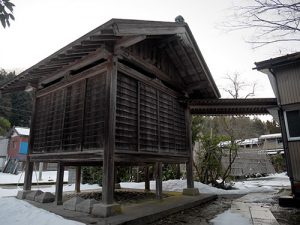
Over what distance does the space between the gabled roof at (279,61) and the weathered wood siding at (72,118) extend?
707cm

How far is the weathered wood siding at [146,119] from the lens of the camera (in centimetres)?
693

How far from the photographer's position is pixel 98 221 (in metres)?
5.21

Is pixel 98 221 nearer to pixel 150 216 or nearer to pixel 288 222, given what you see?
pixel 150 216

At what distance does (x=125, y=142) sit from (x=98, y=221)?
7.50 ft

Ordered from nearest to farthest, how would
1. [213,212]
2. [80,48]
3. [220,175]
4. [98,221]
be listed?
1. [98,221]
2. [80,48]
3. [213,212]
4. [220,175]

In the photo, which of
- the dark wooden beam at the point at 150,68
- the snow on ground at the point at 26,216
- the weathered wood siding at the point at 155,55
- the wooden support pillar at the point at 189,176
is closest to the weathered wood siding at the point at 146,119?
the dark wooden beam at the point at 150,68

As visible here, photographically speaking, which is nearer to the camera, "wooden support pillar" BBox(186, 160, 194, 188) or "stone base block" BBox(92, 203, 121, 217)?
"stone base block" BBox(92, 203, 121, 217)

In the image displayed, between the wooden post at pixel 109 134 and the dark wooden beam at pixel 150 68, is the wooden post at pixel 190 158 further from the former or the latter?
the wooden post at pixel 109 134

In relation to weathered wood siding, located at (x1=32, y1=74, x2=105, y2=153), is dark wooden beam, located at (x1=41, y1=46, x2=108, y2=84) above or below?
above

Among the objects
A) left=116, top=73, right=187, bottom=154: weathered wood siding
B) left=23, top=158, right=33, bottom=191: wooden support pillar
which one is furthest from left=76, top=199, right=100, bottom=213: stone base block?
left=23, top=158, right=33, bottom=191: wooden support pillar

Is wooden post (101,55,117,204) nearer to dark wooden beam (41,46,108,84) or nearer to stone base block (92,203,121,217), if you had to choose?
stone base block (92,203,121,217)

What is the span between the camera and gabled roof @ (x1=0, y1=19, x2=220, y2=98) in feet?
19.0

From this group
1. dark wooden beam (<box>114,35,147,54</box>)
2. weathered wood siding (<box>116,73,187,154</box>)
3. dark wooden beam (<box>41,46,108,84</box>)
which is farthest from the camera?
weathered wood siding (<box>116,73,187,154</box>)

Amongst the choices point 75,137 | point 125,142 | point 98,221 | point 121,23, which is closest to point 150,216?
point 98,221
